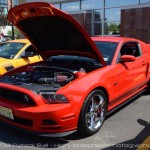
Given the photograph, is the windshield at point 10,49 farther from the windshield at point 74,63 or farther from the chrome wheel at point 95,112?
the chrome wheel at point 95,112

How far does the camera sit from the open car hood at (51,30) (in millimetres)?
4637

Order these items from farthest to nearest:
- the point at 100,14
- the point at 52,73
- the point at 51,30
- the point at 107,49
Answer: the point at 100,14, the point at 107,49, the point at 51,30, the point at 52,73

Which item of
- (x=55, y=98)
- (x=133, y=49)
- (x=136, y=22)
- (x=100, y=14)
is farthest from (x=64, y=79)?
(x=100, y=14)

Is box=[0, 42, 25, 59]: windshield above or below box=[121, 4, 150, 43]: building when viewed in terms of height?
below

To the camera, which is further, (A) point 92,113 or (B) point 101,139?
(A) point 92,113

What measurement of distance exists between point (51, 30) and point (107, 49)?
1096 mm

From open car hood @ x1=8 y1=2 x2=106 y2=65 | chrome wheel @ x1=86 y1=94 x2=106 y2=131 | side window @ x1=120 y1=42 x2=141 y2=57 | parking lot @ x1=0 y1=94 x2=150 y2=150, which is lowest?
parking lot @ x1=0 y1=94 x2=150 y2=150

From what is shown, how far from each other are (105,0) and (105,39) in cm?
1310

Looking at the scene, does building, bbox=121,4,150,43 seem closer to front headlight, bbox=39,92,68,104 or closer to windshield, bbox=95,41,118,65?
windshield, bbox=95,41,118,65

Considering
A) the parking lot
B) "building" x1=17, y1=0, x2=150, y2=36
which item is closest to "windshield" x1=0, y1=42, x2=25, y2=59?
the parking lot

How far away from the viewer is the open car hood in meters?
4.64

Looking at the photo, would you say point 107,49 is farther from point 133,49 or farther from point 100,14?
point 100,14

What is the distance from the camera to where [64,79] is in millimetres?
4484

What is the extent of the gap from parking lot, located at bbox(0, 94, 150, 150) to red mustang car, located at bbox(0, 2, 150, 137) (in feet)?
0.61
